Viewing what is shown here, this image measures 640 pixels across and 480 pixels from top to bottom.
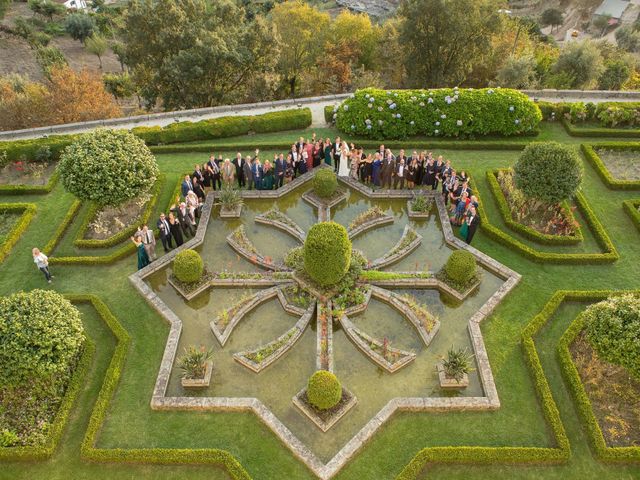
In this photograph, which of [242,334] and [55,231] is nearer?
[242,334]

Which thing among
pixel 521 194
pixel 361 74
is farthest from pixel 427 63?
pixel 521 194

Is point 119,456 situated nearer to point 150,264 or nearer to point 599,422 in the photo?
point 150,264

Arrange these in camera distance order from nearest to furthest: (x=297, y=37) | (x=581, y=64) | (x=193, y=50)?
1. (x=193, y=50)
2. (x=581, y=64)
3. (x=297, y=37)

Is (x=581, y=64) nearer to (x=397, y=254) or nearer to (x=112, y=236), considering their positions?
(x=397, y=254)

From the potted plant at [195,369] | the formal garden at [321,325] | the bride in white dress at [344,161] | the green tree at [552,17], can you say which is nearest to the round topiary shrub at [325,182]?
the formal garden at [321,325]

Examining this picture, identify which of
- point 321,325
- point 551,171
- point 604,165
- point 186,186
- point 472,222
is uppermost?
point 551,171

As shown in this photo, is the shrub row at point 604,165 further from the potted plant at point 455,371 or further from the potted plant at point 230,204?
the potted plant at point 230,204

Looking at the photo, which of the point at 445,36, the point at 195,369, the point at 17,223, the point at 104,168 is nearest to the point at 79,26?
the point at 445,36
